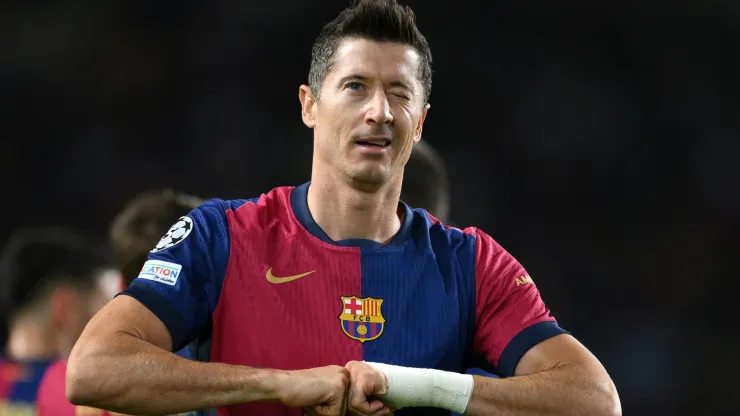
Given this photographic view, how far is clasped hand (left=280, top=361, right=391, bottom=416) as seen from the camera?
99.6 inches

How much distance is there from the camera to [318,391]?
253 centimetres

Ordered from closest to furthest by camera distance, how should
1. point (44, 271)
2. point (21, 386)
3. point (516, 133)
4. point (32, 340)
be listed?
point (21, 386)
point (32, 340)
point (44, 271)
point (516, 133)

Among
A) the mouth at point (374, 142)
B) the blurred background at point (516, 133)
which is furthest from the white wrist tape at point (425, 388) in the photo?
the blurred background at point (516, 133)

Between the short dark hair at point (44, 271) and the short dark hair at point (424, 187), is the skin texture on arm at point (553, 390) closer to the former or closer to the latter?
the short dark hair at point (424, 187)

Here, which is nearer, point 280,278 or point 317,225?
point 280,278

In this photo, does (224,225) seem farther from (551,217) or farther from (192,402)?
(551,217)

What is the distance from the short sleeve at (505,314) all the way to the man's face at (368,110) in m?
0.43

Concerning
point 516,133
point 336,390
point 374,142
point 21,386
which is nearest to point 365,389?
point 336,390

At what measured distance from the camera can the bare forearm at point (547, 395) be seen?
106 inches

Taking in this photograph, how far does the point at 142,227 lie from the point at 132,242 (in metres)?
0.10

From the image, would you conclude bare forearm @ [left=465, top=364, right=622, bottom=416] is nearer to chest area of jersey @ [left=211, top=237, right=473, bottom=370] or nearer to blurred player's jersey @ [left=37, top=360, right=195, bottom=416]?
chest area of jersey @ [left=211, top=237, right=473, bottom=370]

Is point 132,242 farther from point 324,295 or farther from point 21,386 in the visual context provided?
point 324,295

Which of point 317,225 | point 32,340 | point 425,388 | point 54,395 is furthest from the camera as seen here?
point 32,340

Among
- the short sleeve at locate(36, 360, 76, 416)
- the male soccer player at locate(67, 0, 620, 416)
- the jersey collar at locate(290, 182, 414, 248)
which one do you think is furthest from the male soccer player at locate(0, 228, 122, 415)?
the male soccer player at locate(67, 0, 620, 416)
